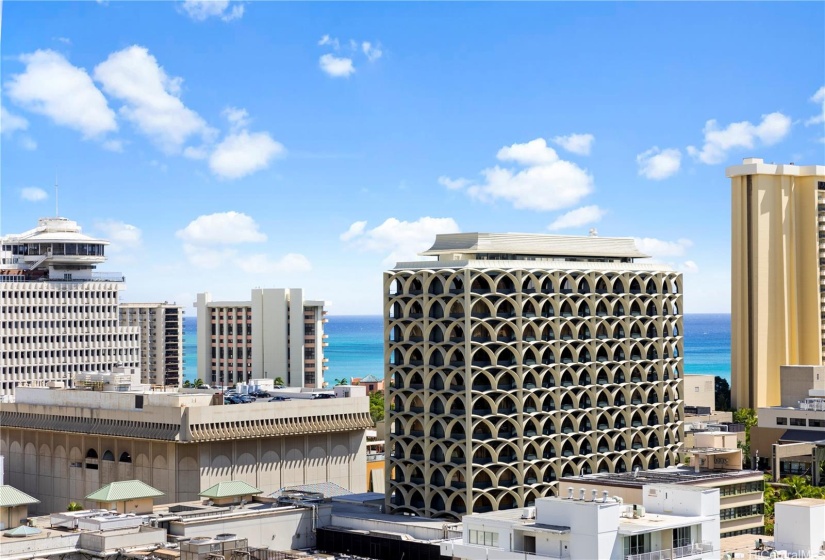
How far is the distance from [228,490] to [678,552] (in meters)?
43.0

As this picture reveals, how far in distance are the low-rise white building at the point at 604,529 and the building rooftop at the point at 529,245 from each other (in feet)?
105

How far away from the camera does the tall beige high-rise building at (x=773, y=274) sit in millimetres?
178875

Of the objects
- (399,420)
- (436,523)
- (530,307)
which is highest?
(530,307)

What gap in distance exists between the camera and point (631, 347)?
108 meters

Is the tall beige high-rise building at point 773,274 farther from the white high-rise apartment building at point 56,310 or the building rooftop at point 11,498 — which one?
the building rooftop at point 11,498

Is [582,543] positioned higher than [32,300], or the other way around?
[32,300]

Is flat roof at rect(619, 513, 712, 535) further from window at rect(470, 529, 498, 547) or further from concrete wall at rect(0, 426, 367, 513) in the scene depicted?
concrete wall at rect(0, 426, 367, 513)

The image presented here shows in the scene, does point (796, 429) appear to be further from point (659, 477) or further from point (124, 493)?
point (124, 493)

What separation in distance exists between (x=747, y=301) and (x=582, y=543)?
122m

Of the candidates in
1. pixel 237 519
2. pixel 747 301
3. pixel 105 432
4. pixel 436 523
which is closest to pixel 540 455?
pixel 436 523

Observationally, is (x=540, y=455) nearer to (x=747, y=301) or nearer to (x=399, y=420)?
(x=399, y=420)

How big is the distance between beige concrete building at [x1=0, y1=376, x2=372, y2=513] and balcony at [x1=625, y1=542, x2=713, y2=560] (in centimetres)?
Answer: 5179

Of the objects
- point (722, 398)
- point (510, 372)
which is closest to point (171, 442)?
point (510, 372)

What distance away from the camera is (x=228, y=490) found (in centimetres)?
10062
